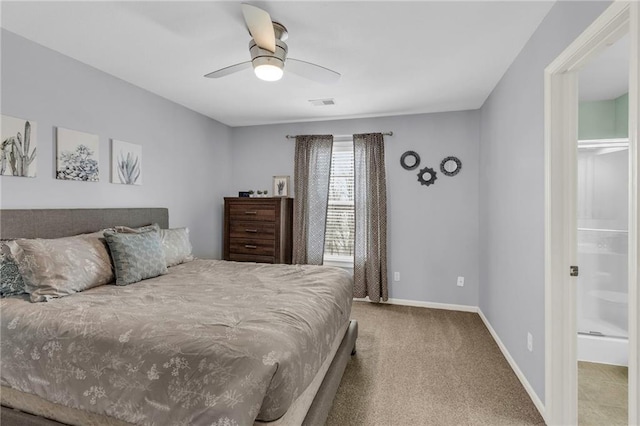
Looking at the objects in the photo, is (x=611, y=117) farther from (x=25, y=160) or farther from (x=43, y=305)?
(x=25, y=160)

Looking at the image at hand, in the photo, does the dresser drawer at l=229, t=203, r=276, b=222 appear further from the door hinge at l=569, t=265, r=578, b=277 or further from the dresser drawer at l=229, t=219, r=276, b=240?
the door hinge at l=569, t=265, r=578, b=277

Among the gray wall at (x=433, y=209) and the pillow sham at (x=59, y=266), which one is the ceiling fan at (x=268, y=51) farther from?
the gray wall at (x=433, y=209)

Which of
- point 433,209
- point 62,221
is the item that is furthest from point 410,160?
point 62,221

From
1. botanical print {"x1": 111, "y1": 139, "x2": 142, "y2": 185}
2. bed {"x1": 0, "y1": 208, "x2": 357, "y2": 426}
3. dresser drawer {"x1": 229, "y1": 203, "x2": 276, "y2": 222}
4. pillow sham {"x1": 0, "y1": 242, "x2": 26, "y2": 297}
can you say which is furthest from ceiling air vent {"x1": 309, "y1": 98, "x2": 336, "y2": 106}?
pillow sham {"x1": 0, "y1": 242, "x2": 26, "y2": 297}

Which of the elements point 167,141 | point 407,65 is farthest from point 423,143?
point 167,141

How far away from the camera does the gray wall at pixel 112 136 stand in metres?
2.32

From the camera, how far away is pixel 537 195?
2119 mm

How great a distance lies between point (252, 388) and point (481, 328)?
3120 millimetres

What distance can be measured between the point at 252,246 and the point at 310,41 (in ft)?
8.94

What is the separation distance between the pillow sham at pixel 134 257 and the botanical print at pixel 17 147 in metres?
0.71

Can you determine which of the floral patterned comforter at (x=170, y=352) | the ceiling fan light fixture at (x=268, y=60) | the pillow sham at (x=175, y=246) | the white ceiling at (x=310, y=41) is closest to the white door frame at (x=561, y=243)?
the white ceiling at (x=310, y=41)

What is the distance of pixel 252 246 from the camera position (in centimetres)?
427

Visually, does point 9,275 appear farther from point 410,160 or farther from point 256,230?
point 410,160

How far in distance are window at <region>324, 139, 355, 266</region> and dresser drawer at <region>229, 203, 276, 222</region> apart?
88 cm
